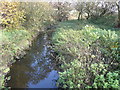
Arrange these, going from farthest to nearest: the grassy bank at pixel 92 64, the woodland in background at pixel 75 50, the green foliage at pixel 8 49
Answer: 1. the green foliage at pixel 8 49
2. the woodland in background at pixel 75 50
3. the grassy bank at pixel 92 64

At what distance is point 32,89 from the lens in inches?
163

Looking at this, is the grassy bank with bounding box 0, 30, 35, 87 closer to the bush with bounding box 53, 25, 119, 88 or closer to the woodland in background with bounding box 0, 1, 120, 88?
the woodland in background with bounding box 0, 1, 120, 88

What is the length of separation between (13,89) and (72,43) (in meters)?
3.04

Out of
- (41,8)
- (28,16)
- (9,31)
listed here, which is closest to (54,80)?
(9,31)

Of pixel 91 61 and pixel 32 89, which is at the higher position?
pixel 91 61

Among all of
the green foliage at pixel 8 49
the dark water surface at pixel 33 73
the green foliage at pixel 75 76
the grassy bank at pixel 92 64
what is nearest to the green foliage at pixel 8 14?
the green foliage at pixel 8 49

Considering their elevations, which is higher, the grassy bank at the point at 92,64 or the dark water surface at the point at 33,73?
the grassy bank at the point at 92,64

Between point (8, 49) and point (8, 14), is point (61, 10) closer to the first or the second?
point (8, 14)

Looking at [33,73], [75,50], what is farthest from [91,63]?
[33,73]

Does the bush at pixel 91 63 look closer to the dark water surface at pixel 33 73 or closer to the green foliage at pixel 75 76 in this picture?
the green foliage at pixel 75 76

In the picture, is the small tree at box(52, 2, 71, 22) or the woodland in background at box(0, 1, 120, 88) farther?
the small tree at box(52, 2, 71, 22)

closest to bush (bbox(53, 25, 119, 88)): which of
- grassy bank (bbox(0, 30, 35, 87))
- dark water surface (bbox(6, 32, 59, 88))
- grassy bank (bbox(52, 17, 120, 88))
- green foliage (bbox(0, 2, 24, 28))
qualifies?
grassy bank (bbox(52, 17, 120, 88))

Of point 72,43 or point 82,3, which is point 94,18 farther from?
point 72,43

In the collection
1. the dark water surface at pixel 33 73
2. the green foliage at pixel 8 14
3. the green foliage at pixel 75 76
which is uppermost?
the green foliage at pixel 8 14
